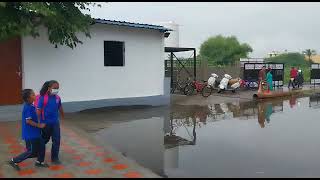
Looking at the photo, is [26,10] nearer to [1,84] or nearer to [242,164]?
[1,84]

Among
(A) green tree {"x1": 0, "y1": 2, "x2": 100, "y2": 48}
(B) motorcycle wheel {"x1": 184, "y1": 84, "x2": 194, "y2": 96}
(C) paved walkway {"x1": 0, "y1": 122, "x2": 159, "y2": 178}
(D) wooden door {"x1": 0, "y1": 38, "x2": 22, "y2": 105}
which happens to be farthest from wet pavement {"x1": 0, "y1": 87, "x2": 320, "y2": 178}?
(B) motorcycle wheel {"x1": 184, "y1": 84, "x2": 194, "y2": 96}

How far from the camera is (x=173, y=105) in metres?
16.1

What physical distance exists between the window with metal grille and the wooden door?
330 cm

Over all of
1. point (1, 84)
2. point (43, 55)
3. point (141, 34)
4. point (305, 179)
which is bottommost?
point (305, 179)

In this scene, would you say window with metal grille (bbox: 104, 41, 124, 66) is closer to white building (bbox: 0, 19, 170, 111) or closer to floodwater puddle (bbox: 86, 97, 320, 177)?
white building (bbox: 0, 19, 170, 111)

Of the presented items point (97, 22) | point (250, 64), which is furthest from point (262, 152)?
point (250, 64)

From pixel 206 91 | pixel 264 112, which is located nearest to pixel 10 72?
pixel 264 112

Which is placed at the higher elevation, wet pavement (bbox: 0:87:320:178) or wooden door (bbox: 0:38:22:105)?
wooden door (bbox: 0:38:22:105)

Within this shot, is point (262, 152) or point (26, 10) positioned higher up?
point (26, 10)

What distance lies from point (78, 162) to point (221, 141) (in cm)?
365

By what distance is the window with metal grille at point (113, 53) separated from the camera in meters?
14.2

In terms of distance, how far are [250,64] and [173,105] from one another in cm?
912

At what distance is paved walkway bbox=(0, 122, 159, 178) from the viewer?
6.29 meters

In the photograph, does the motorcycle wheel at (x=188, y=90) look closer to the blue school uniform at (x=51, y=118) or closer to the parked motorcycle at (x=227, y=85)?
the parked motorcycle at (x=227, y=85)
